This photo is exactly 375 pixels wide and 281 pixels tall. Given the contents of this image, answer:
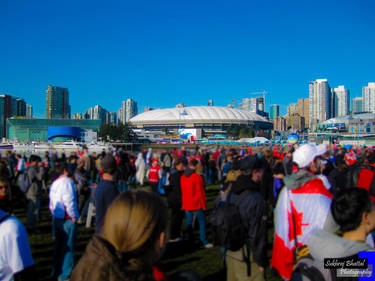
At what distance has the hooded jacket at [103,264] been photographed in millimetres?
1156

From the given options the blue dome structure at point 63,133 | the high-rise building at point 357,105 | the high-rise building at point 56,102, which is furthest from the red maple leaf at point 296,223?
the high-rise building at point 357,105

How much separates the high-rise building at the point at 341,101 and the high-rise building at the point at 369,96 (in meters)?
8.90

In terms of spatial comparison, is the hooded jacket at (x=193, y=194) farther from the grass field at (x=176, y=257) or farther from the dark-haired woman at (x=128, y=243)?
the dark-haired woman at (x=128, y=243)

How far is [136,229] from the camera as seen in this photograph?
3.98 feet

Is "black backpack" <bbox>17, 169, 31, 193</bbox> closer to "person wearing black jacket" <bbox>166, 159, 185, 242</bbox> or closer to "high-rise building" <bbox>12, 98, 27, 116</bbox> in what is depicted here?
"person wearing black jacket" <bbox>166, 159, 185, 242</bbox>

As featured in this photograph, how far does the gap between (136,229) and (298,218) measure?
177 centimetres

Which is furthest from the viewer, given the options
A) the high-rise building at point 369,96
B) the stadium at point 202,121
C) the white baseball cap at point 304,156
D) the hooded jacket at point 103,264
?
the high-rise building at point 369,96

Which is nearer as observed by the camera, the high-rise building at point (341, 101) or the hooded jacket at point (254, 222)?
the hooded jacket at point (254, 222)

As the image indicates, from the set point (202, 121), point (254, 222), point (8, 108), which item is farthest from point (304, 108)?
point (254, 222)

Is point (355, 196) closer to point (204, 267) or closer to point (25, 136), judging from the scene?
point (204, 267)

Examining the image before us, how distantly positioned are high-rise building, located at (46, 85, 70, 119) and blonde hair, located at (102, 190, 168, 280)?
16202 cm

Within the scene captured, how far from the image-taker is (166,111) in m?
127

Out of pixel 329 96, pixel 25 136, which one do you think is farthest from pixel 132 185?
pixel 329 96

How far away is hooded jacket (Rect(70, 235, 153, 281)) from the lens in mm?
1156
